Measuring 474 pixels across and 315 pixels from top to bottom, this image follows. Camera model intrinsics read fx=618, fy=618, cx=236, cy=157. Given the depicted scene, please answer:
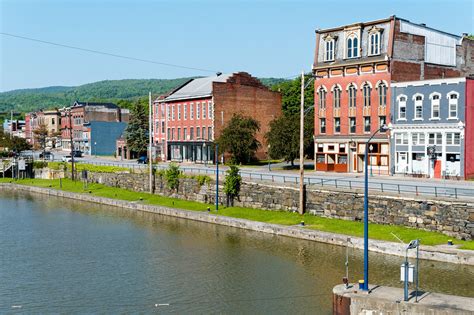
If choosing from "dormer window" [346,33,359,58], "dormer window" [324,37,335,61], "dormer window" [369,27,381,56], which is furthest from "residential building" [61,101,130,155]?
"dormer window" [369,27,381,56]

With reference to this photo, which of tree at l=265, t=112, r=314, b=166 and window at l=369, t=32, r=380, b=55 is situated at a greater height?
window at l=369, t=32, r=380, b=55

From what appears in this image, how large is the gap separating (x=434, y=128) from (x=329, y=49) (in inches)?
641

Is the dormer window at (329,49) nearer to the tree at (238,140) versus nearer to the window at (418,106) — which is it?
the window at (418,106)

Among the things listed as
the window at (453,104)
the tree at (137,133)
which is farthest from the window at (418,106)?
the tree at (137,133)

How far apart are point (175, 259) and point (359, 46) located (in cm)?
3585

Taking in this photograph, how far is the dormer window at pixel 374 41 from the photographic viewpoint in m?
63.1

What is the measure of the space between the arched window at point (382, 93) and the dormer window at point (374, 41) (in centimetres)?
340

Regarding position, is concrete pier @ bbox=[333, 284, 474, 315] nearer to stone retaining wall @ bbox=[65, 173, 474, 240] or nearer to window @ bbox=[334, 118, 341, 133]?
stone retaining wall @ bbox=[65, 173, 474, 240]

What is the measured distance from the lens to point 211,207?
55312mm

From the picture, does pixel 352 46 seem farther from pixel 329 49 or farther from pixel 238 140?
pixel 238 140

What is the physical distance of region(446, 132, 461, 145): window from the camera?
182 ft

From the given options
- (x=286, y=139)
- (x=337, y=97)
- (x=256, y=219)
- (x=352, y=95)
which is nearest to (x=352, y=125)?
(x=352, y=95)

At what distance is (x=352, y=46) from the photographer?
65.4 meters

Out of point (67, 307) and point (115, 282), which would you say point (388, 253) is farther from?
point (67, 307)
